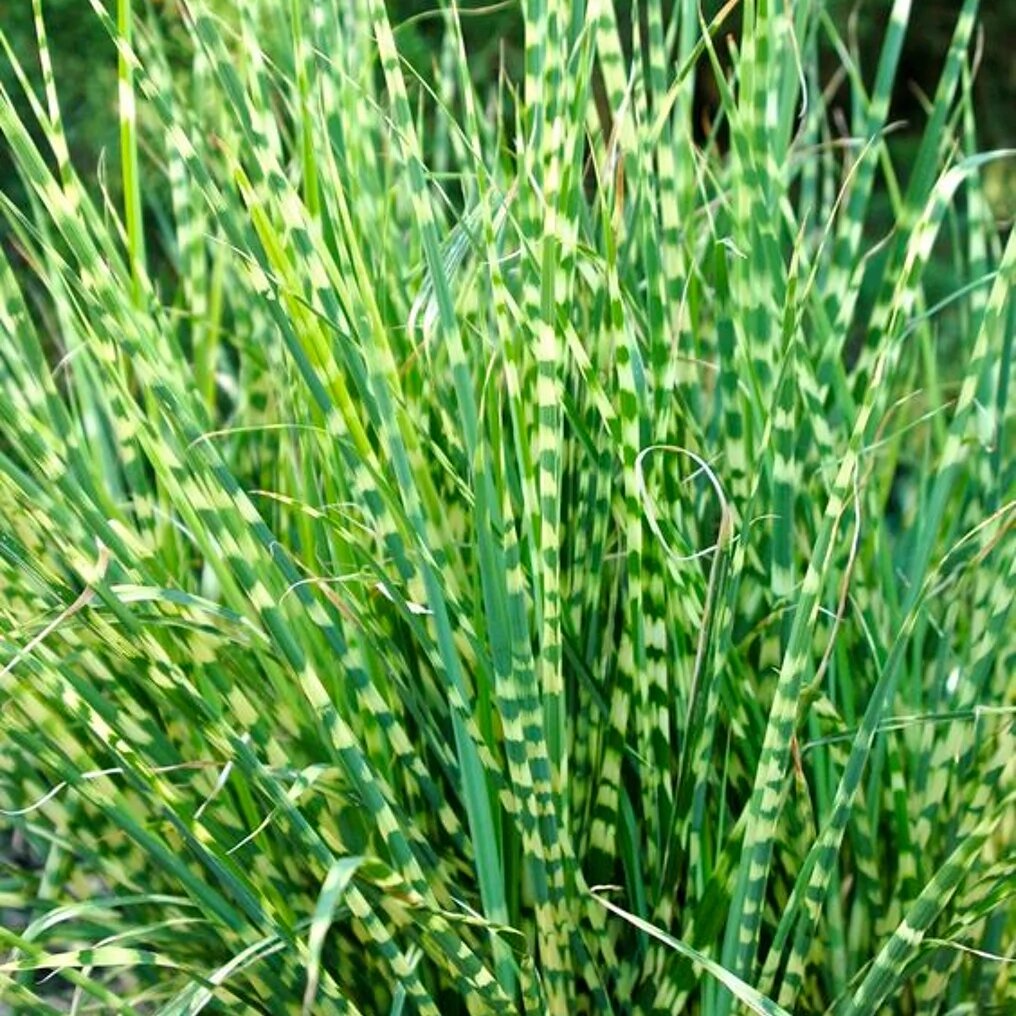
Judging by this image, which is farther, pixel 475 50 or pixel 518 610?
pixel 475 50

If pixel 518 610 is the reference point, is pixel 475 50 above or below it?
below

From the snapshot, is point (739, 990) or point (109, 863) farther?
point (109, 863)

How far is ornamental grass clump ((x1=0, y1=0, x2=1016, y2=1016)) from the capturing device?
876 mm

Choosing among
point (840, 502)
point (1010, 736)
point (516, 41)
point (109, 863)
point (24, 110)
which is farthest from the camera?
point (516, 41)

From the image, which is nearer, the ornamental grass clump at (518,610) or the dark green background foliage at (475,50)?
the ornamental grass clump at (518,610)

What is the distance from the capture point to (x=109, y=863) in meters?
1.05

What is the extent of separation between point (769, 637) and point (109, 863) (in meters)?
0.44

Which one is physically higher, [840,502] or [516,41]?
[840,502]

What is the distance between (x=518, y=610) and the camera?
0.87 m

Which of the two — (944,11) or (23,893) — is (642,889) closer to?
(23,893)

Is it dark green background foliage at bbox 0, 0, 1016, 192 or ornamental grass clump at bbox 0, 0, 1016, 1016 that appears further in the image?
dark green background foliage at bbox 0, 0, 1016, 192

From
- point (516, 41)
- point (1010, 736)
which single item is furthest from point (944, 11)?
point (1010, 736)

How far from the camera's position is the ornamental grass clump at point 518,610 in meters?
0.88

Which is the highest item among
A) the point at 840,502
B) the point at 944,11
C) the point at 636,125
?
the point at 636,125
